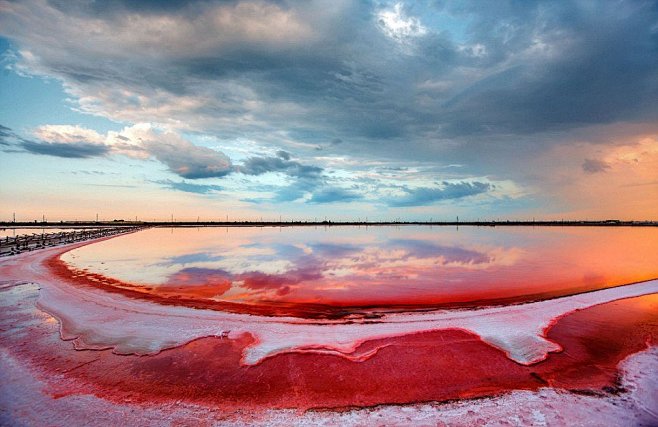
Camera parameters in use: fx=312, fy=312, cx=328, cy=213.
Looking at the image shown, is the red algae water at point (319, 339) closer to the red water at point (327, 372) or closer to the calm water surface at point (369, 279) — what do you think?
the red water at point (327, 372)

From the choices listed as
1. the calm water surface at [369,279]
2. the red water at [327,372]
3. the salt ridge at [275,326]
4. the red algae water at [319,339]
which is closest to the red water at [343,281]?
the calm water surface at [369,279]

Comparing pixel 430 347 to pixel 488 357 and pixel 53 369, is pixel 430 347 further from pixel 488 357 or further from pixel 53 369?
pixel 53 369

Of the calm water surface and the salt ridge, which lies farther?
the calm water surface

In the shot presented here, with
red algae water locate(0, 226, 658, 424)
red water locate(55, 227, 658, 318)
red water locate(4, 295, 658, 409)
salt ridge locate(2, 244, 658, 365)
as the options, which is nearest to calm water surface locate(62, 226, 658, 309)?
red water locate(55, 227, 658, 318)

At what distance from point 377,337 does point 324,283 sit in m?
8.55

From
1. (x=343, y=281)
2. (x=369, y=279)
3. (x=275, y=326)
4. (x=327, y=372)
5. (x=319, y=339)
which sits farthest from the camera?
(x=369, y=279)

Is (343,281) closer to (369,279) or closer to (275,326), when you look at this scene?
(369,279)

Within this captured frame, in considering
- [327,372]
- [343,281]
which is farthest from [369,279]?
[327,372]

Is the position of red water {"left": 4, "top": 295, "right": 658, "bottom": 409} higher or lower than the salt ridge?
lower

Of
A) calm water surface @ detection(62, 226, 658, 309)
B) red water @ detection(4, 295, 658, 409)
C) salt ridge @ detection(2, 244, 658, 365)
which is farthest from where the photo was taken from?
calm water surface @ detection(62, 226, 658, 309)

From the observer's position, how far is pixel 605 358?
24.9ft

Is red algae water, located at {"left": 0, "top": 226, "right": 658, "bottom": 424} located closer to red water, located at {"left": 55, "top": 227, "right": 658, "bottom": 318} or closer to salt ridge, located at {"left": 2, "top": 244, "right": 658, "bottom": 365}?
salt ridge, located at {"left": 2, "top": 244, "right": 658, "bottom": 365}

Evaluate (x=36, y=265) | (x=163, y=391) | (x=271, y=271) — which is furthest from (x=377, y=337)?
(x=36, y=265)

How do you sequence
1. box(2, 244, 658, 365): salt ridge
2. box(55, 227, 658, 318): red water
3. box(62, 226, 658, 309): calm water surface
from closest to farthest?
box(2, 244, 658, 365): salt ridge → box(55, 227, 658, 318): red water → box(62, 226, 658, 309): calm water surface
